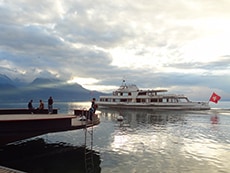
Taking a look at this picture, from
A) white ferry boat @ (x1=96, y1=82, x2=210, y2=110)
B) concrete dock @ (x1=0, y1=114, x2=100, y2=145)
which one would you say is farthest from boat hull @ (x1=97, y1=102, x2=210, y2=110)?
concrete dock @ (x1=0, y1=114, x2=100, y2=145)

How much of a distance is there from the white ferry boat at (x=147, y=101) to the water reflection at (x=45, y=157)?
2373 inches

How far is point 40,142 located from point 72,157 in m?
7.55

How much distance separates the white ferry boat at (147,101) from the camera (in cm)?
7962

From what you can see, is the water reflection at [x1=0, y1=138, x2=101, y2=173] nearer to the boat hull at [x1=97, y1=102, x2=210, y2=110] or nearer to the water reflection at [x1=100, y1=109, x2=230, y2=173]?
the water reflection at [x1=100, y1=109, x2=230, y2=173]

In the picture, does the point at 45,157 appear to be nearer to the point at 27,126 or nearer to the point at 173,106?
the point at 27,126

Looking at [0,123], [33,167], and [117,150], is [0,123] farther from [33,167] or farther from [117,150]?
[117,150]

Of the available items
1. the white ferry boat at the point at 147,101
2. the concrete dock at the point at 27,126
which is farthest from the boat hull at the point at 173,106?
the concrete dock at the point at 27,126

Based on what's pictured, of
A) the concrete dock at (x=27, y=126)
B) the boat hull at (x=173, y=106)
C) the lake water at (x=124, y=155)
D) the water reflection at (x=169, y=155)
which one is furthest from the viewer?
the boat hull at (x=173, y=106)

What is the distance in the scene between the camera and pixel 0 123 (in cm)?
1504

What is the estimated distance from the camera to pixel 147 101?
82875mm

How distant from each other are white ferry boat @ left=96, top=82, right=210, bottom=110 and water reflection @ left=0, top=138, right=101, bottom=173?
60.3 meters

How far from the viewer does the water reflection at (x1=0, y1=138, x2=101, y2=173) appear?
1571cm

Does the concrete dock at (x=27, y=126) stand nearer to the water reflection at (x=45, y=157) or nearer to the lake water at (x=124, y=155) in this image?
the water reflection at (x=45, y=157)

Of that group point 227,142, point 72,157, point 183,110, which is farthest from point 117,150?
point 183,110
